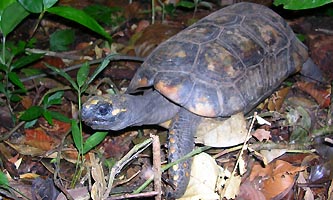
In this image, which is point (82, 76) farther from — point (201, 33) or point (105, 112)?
point (201, 33)

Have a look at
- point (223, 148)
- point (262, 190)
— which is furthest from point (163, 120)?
point (262, 190)

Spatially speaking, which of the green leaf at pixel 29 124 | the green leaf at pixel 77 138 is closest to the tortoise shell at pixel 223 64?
the green leaf at pixel 77 138

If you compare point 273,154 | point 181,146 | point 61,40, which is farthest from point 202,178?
point 61,40

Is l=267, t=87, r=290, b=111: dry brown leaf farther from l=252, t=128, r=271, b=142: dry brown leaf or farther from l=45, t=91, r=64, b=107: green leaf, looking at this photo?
l=45, t=91, r=64, b=107: green leaf

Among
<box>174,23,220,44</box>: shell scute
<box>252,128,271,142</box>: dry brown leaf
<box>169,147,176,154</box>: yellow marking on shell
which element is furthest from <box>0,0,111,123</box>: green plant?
<box>252,128,271,142</box>: dry brown leaf

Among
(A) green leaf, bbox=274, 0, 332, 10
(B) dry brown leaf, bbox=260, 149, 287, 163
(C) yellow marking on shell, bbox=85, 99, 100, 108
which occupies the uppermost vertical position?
(A) green leaf, bbox=274, 0, 332, 10

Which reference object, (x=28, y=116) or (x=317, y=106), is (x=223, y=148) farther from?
(x=28, y=116)
